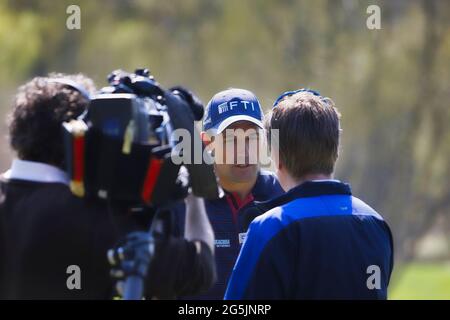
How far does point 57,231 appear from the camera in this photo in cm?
265

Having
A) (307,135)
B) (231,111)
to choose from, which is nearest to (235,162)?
(231,111)

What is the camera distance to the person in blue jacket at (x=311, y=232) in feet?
9.08

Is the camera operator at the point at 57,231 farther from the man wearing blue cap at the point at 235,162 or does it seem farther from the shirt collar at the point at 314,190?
the man wearing blue cap at the point at 235,162

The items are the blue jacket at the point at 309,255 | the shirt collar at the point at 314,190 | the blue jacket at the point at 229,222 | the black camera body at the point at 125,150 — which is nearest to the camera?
the black camera body at the point at 125,150

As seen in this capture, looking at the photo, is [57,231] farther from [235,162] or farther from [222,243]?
[235,162]

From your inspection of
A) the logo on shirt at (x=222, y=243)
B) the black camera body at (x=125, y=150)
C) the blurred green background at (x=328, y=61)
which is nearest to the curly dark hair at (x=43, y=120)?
the black camera body at (x=125, y=150)

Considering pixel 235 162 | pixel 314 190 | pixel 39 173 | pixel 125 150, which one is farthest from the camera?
pixel 235 162

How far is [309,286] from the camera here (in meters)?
2.78

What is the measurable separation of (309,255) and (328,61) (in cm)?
1192

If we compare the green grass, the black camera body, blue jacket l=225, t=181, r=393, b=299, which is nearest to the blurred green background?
the green grass

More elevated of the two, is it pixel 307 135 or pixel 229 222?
pixel 307 135
